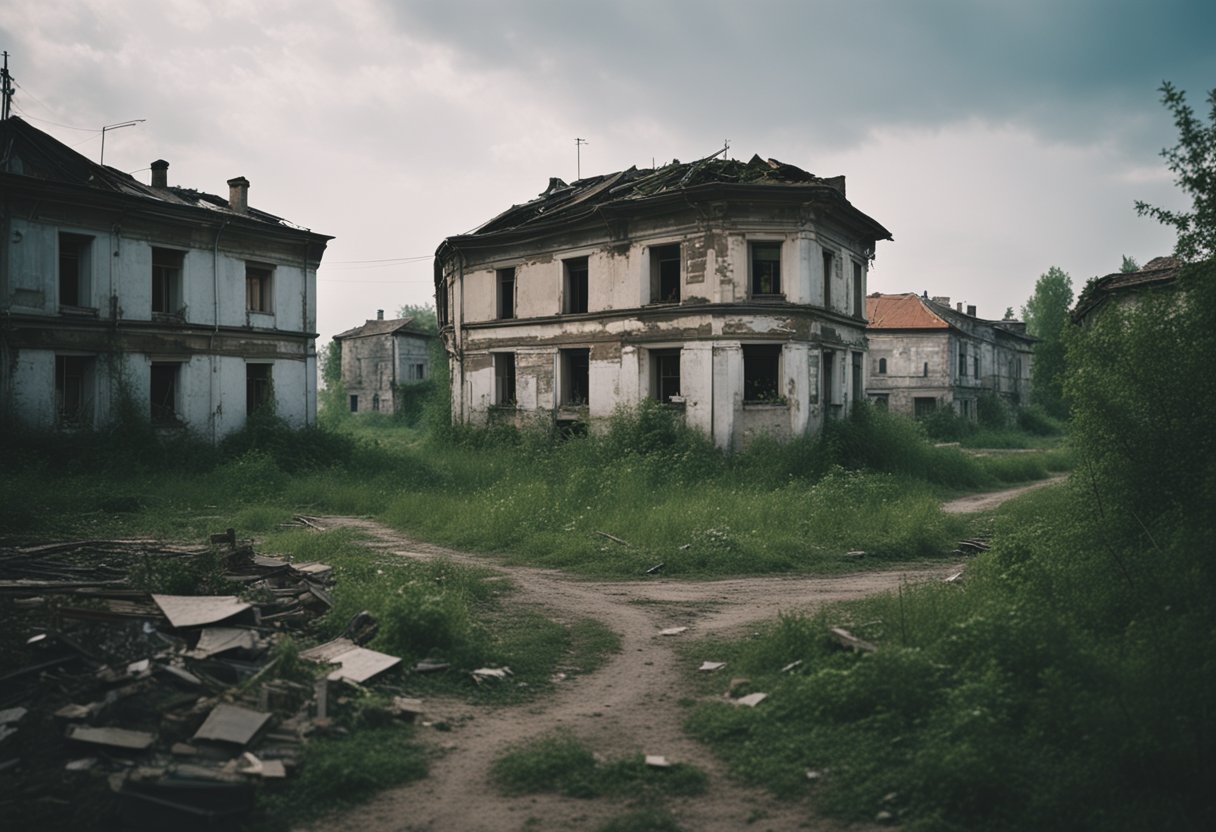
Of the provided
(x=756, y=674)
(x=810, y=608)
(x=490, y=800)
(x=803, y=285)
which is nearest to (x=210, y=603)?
(x=490, y=800)

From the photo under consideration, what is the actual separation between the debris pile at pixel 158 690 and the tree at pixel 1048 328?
154 feet

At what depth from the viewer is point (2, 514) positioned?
12906mm

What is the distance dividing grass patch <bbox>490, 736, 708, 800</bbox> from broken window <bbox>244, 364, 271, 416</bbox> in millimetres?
19424

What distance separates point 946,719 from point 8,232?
838 inches

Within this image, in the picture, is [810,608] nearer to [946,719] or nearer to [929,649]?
[929,649]

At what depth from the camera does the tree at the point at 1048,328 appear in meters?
46.1

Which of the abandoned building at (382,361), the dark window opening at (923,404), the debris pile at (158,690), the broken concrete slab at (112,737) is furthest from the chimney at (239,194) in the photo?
the dark window opening at (923,404)

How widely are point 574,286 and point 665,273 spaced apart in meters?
3.02

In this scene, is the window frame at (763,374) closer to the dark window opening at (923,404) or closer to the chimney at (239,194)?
the chimney at (239,194)

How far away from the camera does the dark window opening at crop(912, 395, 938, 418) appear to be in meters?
38.8

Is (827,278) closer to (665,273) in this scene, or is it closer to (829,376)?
(829,376)

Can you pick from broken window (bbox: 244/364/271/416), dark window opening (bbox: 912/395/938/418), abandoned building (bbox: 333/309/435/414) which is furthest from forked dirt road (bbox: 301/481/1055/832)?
abandoned building (bbox: 333/309/435/414)

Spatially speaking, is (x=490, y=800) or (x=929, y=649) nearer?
(x=490, y=800)

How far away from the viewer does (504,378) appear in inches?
959
